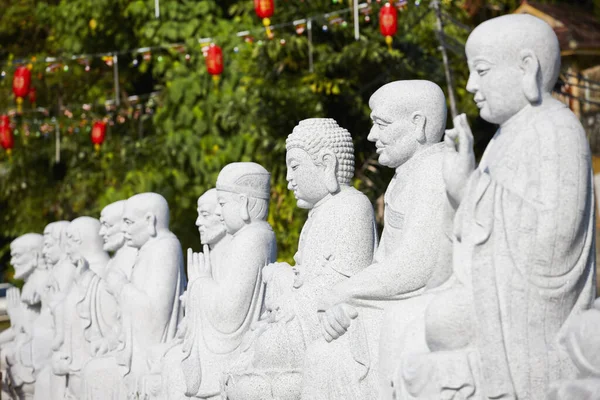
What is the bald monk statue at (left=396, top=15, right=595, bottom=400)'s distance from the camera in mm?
4648

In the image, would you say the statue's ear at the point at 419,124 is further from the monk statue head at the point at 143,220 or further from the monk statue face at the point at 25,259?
the monk statue face at the point at 25,259

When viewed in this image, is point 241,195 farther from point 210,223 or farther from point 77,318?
point 77,318

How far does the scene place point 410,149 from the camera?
5.83m

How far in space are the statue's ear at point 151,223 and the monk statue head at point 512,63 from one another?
4348 mm

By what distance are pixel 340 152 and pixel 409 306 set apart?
1.28 metres

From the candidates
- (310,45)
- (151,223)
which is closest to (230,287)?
(151,223)

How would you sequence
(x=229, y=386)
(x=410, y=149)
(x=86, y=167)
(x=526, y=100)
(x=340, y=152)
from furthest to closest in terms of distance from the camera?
(x=86, y=167) → (x=229, y=386) → (x=340, y=152) → (x=410, y=149) → (x=526, y=100)

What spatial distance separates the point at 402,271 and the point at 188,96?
10.2m

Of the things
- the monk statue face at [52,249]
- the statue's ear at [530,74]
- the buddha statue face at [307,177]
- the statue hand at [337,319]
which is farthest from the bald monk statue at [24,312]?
the statue's ear at [530,74]

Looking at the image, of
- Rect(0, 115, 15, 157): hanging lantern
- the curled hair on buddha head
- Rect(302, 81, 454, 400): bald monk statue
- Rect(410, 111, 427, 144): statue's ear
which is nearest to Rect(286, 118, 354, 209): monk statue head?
the curled hair on buddha head

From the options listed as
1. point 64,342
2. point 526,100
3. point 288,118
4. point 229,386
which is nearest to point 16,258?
point 64,342

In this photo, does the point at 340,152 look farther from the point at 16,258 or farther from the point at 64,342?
the point at 16,258

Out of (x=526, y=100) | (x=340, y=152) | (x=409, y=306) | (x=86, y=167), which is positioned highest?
(x=526, y=100)

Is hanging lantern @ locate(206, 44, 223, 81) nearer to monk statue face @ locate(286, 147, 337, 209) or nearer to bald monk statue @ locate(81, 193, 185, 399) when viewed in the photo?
bald monk statue @ locate(81, 193, 185, 399)
